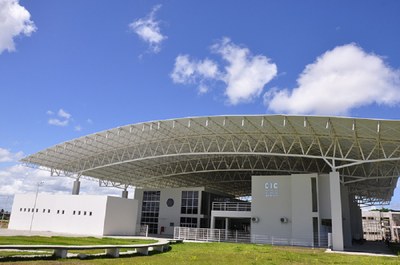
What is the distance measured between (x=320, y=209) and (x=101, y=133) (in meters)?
23.7

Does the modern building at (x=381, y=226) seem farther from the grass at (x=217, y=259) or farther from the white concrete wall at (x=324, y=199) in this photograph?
the grass at (x=217, y=259)

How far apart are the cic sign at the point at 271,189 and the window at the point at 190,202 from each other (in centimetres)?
1499

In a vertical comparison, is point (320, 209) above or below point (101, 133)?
below

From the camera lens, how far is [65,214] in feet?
137

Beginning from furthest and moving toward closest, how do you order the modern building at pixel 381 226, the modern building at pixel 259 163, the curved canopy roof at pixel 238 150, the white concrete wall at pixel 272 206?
1. the modern building at pixel 381 226
2. the white concrete wall at pixel 272 206
3. the modern building at pixel 259 163
4. the curved canopy roof at pixel 238 150

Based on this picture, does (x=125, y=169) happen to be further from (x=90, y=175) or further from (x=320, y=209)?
(x=320, y=209)

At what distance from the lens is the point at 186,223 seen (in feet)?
163

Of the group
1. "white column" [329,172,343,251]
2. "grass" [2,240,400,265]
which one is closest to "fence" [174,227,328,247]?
"white column" [329,172,343,251]

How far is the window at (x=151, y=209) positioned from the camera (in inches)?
2057

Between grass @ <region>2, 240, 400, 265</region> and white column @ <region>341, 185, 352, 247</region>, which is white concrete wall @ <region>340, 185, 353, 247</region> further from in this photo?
grass @ <region>2, 240, 400, 265</region>

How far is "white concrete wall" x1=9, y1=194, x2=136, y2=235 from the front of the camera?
40000mm

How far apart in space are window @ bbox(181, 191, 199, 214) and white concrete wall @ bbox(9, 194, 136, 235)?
9.13 meters

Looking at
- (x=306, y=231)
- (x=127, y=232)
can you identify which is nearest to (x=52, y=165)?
(x=127, y=232)

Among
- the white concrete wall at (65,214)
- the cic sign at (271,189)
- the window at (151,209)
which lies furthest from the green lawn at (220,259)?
the window at (151,209)
